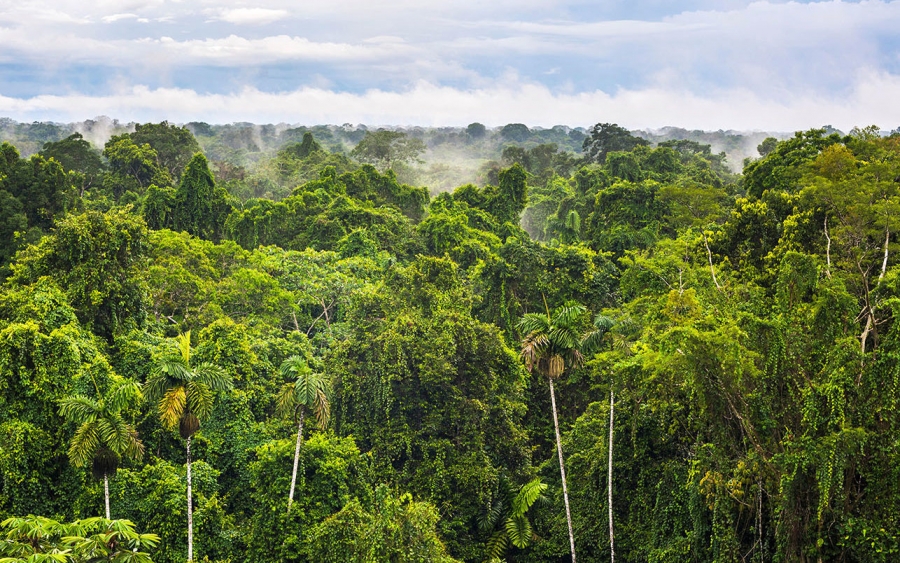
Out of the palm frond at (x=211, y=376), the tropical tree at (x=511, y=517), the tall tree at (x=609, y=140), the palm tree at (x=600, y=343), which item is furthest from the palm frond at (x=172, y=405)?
the tall tree at (x=609, y=140)

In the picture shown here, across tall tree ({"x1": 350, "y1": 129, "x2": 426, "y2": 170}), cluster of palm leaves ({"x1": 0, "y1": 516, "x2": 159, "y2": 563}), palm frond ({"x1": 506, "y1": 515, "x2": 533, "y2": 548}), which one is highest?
tall tree ({"x1": 350, "y1": 129, "x2": 426, "y2": 170})

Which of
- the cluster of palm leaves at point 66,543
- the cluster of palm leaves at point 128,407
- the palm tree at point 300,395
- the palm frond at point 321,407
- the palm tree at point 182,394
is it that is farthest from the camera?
the palm frond at point 321,407

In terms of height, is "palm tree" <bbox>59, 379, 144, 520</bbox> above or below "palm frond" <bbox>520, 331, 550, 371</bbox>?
below

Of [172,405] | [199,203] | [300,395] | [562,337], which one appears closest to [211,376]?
[172,405]

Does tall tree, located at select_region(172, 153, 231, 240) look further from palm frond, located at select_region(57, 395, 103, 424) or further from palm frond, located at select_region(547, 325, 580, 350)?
palm frond, located at select_region(547, 325, 580, 350)

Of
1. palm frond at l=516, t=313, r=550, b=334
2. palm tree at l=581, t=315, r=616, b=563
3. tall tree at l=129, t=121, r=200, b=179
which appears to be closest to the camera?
palm tree at l=581, t=315, r=616, b=563

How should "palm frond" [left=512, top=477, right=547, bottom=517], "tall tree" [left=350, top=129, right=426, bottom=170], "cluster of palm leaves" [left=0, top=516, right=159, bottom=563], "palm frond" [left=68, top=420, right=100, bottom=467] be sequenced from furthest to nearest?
"tall tree" [left=350, top=129, right=426, bottom=170] < "palm frond" [left=512, top=477, right=547, bottom=517] < "palm frond" [left=68, top=420, right=100, bottom=467] < "cluster of palm leaves" [left=0, top=516, right=159, bottom=563]

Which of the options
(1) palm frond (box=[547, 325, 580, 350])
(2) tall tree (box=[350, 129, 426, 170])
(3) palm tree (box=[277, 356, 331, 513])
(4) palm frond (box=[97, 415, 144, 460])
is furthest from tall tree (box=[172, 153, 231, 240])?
(2) tall tree (box=[350, 129, 426, 170])

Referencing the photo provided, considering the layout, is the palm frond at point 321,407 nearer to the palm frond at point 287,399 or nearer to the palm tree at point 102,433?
Answer: the palm frond at point 287,399
